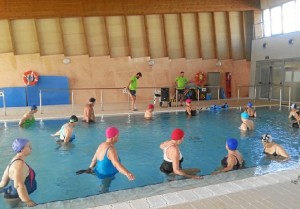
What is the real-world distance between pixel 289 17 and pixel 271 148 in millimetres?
11627

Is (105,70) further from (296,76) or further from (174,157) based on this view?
(174,157)

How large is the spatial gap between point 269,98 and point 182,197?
14.9 m

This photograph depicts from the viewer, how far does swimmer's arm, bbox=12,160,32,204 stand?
371cm

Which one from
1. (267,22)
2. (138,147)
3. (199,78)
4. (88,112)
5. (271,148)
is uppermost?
(267,22)

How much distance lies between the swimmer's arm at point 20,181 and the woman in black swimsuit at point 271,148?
443 centimetres

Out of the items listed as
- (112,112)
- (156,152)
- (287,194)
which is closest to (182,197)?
(287,194)

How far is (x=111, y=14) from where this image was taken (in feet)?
50.2

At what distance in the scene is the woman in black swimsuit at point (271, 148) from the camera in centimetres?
587

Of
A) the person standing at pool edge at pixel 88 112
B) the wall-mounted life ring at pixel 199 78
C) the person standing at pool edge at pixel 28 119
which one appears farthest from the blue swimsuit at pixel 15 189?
the wall-mounted life ring at pixel 199 78

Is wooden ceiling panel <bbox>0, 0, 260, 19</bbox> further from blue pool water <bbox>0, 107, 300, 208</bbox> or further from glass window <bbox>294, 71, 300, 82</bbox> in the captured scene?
blue pool water <bbox>0, 107, 300, 208</bbox>

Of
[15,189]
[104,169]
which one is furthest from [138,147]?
[15,189]

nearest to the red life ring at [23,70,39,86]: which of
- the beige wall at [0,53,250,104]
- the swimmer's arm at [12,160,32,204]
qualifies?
the beige wall at [0,53,250,104]

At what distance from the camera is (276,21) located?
16.4m

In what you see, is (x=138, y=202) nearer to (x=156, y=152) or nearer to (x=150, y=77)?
(x=156, y=152)
